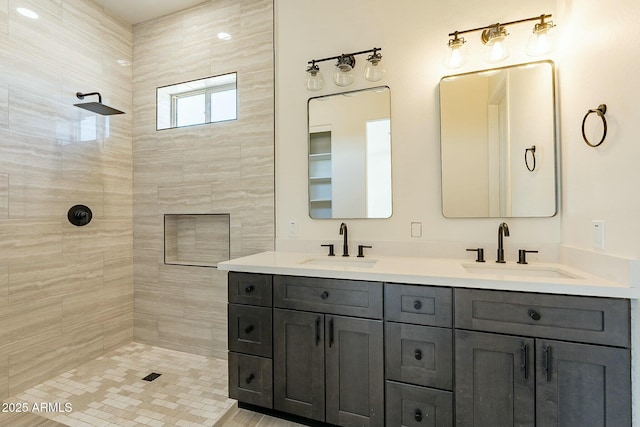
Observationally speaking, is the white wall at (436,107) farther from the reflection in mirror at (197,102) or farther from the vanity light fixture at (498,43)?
the reflection in mirror at (197,102)

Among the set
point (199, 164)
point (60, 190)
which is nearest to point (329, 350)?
point (199, 164)

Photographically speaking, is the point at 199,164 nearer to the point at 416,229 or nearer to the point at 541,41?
the point at 416,229

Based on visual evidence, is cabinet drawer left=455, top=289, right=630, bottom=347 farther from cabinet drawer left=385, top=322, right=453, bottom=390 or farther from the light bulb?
the light bulb

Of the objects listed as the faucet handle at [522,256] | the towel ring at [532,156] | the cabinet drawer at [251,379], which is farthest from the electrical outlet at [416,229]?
the cabinet drawer at [251,379]

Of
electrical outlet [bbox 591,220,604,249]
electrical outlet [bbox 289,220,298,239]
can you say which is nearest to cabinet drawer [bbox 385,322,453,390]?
electrical outlet [bbox 591,220,604,249]

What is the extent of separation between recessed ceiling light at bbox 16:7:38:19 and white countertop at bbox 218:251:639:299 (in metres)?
2.21

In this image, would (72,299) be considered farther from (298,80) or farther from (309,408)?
(298,80)

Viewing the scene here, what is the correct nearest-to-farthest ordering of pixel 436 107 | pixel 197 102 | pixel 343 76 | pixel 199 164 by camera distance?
1. pixel 436 107
2. pixel 343 76
3. pixel 199 164
4. pixel 197 102

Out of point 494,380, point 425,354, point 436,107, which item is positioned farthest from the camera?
point 436,107

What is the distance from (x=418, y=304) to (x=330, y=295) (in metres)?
0.44

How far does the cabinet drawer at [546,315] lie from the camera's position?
3.77 feet

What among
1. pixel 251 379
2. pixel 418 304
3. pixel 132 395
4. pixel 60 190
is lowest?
pixel 132 395

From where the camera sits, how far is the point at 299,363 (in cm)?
164

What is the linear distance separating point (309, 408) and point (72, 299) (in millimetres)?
2030
